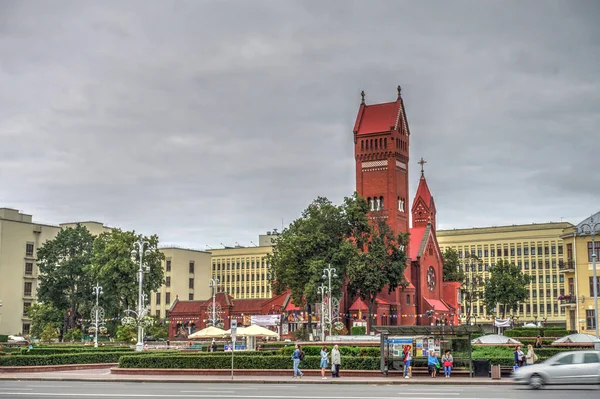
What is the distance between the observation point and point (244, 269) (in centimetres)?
15688

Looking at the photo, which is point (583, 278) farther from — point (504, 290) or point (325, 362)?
point (325, 362)

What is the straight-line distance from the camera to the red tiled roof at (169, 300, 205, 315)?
331ft

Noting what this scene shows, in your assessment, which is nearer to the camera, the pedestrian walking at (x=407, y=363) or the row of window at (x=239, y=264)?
the pedestrian walking at (x=407, y=363)

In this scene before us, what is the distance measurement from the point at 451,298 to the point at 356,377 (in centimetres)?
7114

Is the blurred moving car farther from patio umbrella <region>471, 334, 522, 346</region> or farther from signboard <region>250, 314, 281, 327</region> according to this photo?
signboard <region>250, 314, 281, 327</region>

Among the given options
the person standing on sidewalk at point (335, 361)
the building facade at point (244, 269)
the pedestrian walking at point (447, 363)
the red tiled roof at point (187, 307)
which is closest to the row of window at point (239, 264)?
the building facade at point (244, 269)

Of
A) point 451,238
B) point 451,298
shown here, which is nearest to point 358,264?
point 451,298

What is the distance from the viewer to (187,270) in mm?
133500

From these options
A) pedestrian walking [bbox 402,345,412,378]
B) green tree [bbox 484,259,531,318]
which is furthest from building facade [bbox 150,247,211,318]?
pedestrian walking [bbox 402,345,412,378]

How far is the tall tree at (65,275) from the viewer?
90.6 m

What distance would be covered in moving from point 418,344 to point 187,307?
6488 cm

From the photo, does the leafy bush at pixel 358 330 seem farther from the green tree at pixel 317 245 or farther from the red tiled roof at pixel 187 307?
the red tiled roof at pixel 187 307

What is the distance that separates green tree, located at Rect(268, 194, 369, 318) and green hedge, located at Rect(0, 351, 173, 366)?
28.2 m

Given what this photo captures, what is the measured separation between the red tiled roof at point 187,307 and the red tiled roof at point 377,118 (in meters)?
30.8
